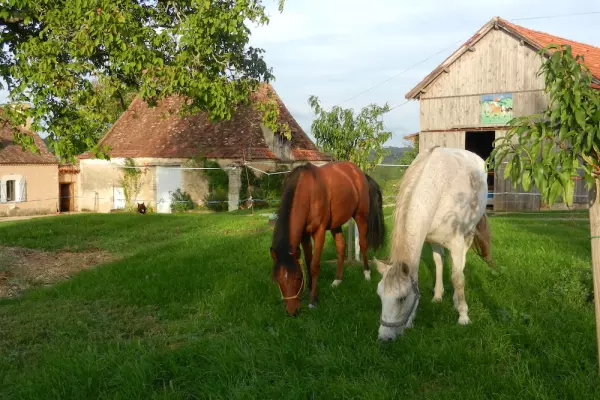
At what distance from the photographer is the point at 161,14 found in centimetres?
947

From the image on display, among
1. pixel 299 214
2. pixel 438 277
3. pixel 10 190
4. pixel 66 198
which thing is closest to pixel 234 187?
pixel 10 190

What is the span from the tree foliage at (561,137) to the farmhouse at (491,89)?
14908 mm

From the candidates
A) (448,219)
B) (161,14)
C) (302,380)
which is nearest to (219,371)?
(302,380)

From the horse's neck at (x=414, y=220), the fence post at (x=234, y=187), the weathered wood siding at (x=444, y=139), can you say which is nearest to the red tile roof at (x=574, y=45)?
the weathered wood siding at (x=444, y=139)

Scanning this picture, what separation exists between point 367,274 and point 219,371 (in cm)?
391

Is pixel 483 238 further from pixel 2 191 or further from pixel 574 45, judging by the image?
pixel 2 191

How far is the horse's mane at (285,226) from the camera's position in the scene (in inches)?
219

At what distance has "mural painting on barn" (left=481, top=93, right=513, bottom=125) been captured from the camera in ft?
58.8

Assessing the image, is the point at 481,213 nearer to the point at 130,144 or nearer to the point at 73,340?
the point at 73,340

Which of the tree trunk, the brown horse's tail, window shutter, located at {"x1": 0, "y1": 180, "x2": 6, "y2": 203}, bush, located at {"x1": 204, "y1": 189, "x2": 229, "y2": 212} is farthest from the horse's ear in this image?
window shutter, located at {"x1": 0, "y1": 180, "x2": 6, "y2": 203}

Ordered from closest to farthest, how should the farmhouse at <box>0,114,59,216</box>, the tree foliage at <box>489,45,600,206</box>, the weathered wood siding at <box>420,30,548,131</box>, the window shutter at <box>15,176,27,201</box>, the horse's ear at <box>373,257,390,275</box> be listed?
the tree foliage at <box>489,45,600,206</box>
the horse's ear at <box>373,257,390,275</box>
the weathered wood siding at <box>420,30,548,131</box>
the farmhouse at <box>0,114,59,216</box>
the window shutter at <box>15,176,27,201</box>

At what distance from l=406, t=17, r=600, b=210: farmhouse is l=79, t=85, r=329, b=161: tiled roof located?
7365 mm

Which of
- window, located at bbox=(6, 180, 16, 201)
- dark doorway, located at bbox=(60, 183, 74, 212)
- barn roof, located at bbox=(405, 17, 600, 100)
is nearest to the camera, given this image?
barn roof, located at bbox=(405, 17, 600, 100)

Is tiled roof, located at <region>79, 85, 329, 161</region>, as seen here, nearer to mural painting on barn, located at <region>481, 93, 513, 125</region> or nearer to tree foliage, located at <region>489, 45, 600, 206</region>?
mural painting on barn, located at <region>481, 93, 513, 125</region>
